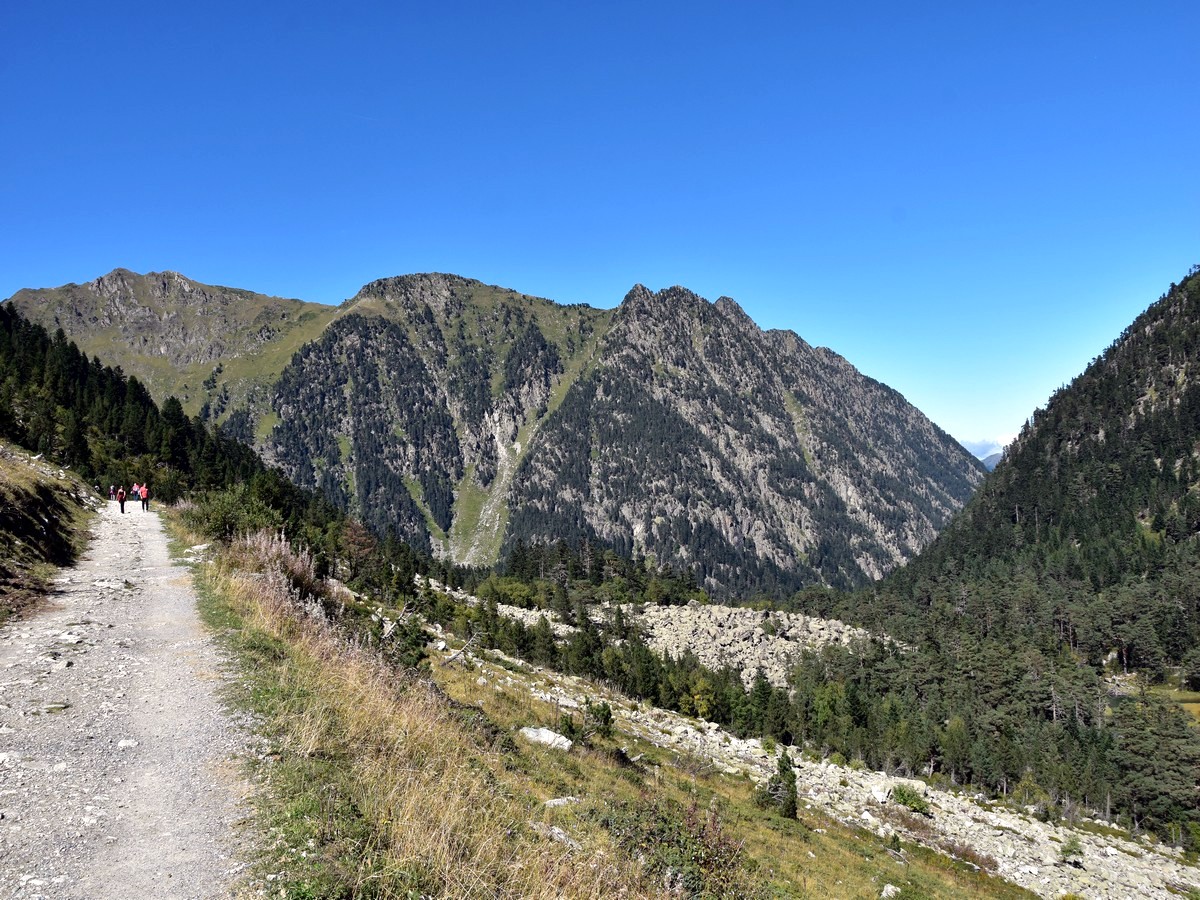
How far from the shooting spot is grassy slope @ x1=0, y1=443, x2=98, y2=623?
1666cm

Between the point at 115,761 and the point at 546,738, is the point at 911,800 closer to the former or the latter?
the point at 546,738

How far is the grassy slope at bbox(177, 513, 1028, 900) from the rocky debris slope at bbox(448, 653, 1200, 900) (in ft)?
44.0

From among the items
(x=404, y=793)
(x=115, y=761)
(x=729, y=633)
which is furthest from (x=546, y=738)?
(x=729, y=633)

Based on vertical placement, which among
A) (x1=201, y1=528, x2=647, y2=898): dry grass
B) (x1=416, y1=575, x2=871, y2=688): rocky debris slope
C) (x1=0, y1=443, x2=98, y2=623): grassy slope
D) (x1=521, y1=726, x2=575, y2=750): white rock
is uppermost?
(x1=201, y1=528, x2=647, y2=898): dry grass

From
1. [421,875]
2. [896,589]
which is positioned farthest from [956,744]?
[896,589]

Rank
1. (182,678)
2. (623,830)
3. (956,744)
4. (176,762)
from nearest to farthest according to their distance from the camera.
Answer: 1. (176,762)
2. (623,830)
3. (182,678)
4. (956,744)

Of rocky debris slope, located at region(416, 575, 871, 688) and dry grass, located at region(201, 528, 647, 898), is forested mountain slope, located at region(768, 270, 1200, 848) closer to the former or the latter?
rocky debris slope, located at region(416, 575, 871, 688)

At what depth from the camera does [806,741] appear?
8556cm

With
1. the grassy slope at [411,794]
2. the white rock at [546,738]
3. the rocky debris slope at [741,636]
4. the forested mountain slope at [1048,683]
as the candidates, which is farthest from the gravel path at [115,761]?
the rocky debris slope at [741,636]

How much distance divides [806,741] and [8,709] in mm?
92479

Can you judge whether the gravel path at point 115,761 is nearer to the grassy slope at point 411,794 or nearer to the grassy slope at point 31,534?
the grassy slope at point 411,794

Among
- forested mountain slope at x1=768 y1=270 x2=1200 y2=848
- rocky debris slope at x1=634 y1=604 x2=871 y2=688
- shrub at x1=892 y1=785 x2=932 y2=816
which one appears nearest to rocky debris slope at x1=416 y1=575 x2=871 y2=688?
rocky debris slope at x1=634 y1=604 x2=871 y2=688

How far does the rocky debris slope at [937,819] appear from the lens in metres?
37.3

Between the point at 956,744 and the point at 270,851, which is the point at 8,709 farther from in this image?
the point at 956,744
